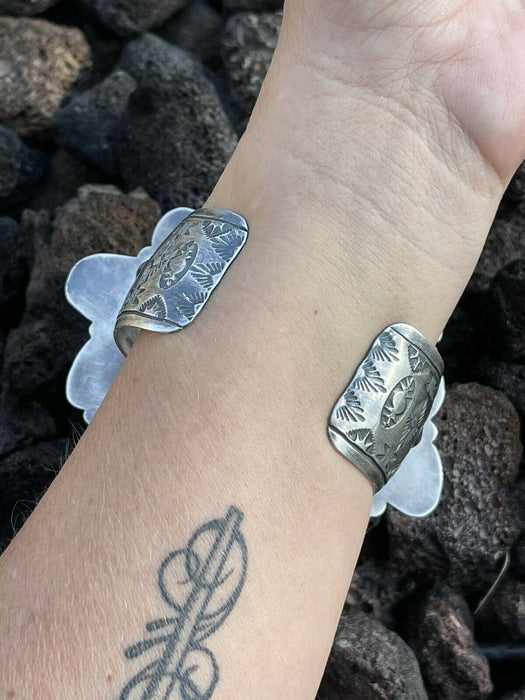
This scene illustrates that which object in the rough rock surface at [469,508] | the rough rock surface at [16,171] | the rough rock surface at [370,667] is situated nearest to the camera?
the rough rock surface at [370,667]

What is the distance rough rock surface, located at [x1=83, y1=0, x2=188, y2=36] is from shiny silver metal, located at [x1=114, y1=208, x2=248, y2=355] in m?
0.79

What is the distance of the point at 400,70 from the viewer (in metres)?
0.97

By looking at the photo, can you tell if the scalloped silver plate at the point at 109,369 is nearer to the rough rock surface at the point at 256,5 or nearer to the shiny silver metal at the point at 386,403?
the shiny silver metal at the point at 386,403

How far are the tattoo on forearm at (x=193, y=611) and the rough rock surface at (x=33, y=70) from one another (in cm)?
102

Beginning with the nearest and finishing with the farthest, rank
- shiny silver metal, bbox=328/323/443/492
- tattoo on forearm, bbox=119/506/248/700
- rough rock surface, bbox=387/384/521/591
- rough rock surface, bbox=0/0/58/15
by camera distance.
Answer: tattoo on forearm, bbox=119/506/248/700, shiny silver metal, bbox=328/323/443/492, rough rock surface, bbox=387/384/521/591, rough rock surface, bbox=0/0/58/15

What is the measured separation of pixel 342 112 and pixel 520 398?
1.71ft

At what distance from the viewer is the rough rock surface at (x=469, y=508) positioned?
104 cm

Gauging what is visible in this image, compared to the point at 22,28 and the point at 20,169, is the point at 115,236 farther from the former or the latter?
the point at 22,28

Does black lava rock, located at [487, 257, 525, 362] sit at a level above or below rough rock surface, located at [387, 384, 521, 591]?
above

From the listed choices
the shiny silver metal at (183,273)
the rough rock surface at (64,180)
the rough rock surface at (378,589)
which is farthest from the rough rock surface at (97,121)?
the rough rock surface at (378,589)

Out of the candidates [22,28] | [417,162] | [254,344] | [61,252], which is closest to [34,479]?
[61,252]

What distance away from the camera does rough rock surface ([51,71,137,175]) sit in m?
1.35

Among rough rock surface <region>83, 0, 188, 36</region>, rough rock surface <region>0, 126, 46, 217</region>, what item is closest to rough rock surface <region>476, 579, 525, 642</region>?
rough rock surface <region>0, 126, 46, 217</region>

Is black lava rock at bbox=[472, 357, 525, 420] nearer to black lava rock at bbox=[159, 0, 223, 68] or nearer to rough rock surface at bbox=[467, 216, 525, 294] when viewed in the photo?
rough rock surface at bbox=[467, 216, 525, 294]
